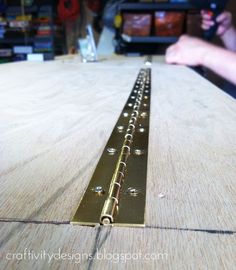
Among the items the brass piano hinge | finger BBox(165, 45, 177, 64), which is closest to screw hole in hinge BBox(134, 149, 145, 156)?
the brass piano hinge

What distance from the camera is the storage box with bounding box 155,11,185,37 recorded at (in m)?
1.97

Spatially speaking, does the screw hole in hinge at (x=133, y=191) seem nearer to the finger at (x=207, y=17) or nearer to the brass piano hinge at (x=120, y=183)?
the brass piano hinge at (x=120, y=183)

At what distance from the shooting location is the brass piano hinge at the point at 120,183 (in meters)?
0.22

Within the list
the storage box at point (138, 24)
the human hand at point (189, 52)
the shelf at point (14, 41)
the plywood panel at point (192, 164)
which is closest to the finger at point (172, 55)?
the human hand at point (189, 52)

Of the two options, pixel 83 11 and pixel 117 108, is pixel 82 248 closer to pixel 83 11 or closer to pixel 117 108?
pixel 117 108

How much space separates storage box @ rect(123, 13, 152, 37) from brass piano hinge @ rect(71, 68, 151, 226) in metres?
1.66

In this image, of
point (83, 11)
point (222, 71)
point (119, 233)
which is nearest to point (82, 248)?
point (119, 233)

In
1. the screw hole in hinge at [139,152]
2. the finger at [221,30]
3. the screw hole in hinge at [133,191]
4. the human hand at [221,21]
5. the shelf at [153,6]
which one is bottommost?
the screw hole in hinge at [139,152]

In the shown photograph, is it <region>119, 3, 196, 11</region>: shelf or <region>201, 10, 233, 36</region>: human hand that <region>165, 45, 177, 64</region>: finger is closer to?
<region>201, 10, 233, 36</region>: human hand

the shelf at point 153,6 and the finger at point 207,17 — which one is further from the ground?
the shelf at point 153,6

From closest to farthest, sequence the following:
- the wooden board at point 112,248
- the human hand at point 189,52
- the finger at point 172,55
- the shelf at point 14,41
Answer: the wooden board at point 112,248 → the human hand at point 189,52 → the finger at point 172,55 → the shelf at point 14,41

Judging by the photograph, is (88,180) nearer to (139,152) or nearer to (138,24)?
(139,152)

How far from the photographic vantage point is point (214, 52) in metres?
0.88

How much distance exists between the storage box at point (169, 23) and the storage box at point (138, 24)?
5cm
